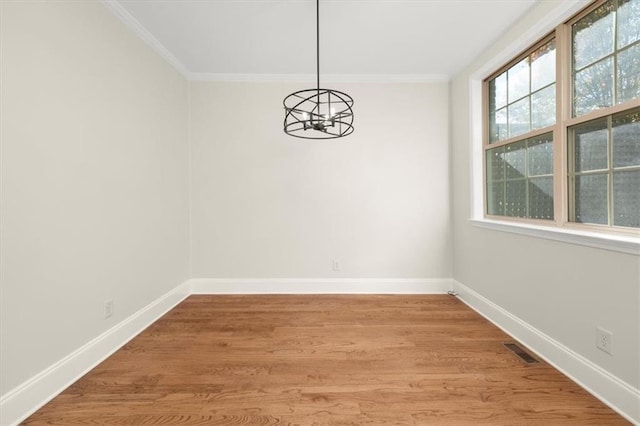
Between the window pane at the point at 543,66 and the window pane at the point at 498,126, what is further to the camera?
the window pane at the point at 498,126

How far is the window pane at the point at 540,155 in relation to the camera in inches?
86.5

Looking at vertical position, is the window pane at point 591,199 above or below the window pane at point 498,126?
below

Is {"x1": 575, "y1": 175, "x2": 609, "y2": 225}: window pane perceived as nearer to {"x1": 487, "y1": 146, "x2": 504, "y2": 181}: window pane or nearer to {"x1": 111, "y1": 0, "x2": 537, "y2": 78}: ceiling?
{"x1": 487, "y1": 146, "x2": 504, "y2": 181}: window pane

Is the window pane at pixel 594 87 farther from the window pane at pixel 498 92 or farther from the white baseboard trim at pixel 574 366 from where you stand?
→ the white baseboard trim at pixel 574 366

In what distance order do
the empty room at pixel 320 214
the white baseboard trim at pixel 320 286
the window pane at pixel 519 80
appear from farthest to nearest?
the white baseboard trim at pixel 320 286
the window pane at pixel 519 80
the empty room at pixel 320 214

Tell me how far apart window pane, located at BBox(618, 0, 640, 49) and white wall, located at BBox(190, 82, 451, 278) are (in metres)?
1.76

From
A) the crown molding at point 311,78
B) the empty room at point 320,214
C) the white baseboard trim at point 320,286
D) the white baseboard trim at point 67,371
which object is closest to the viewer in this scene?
the white baseboard trim at point 67,371

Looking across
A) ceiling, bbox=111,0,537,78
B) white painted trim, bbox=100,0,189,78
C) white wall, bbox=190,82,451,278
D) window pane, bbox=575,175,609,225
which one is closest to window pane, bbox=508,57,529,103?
ceiling, bbox=111,0,537,78

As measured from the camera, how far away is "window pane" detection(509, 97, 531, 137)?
8.04 feet

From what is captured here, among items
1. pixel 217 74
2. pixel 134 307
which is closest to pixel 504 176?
pixel 217 74

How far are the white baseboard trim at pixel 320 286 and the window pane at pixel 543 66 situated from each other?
7.33 ft

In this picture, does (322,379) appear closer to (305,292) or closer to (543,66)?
(305,292)

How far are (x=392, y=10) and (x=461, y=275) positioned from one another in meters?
2.76

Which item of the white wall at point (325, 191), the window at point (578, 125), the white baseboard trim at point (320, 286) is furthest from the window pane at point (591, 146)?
the white baseboard trim at point (320, 286)
